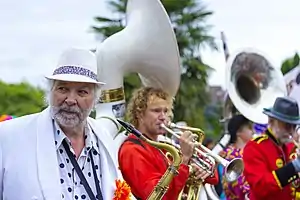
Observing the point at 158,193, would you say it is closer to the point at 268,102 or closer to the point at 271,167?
the point at 271,167

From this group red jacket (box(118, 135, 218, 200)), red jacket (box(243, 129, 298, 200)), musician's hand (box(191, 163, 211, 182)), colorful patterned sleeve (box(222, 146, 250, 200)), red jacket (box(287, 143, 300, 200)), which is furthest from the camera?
colorful patterned sleeve (box(222, 146, 250, 200))

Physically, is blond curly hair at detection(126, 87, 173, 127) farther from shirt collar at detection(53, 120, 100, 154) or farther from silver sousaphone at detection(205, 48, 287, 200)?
silver sousaphone at detection(205, 48, 287, 200)

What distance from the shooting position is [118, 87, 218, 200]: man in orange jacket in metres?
4.05

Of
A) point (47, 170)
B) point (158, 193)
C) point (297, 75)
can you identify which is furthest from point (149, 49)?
point (297, 75)

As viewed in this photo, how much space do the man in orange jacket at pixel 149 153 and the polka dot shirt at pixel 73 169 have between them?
2.38 feet

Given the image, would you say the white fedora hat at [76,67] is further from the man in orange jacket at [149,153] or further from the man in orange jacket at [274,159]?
the man in orange jacket at [274,159]

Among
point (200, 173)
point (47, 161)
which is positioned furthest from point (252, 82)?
point (47, 161)

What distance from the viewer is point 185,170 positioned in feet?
13.2

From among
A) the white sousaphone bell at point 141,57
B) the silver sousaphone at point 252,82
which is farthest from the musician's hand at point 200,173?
the silver sousaphone at point 252,82

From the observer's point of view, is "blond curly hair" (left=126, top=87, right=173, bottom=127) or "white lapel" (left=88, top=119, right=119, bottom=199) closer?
"white lapel" (left=88, top=119, right=119, bottom=199)

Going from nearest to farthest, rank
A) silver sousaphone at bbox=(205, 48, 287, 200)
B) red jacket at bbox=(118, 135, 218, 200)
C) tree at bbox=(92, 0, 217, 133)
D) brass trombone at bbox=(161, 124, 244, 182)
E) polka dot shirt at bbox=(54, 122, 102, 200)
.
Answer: polka dot shirt at bbox=(54, 122, 102, 200)
red jacket at bbox=(118, 135, 218, 200)
brass trombone at bbox=(161, 124, 244, 182)
silver sousaphone at bbox=(205, 48, 287, 200)
tree at bbox=(92, 0, 217, 133)

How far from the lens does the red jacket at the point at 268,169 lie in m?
4.81

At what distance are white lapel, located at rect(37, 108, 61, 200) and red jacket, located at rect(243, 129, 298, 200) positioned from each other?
211 cm

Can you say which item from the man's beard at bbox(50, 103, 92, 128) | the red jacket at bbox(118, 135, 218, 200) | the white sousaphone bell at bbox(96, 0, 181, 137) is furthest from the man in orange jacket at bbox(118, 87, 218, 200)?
the man's beard at bbox(50, 103, 92, 128)
